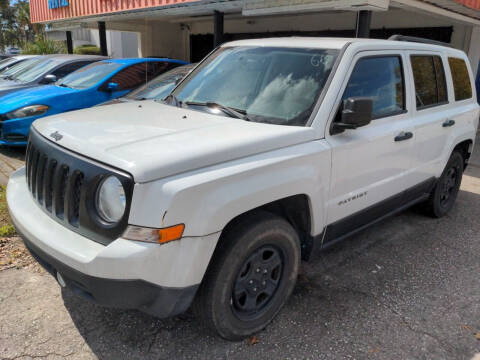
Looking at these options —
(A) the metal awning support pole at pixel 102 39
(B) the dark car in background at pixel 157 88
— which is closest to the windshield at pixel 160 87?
(B) the dark car in background at pixel 157 88

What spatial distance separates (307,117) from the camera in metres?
2.83

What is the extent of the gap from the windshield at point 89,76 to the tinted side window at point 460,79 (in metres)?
5.46

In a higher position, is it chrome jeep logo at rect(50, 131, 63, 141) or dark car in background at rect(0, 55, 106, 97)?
chrome jeep logo at rect(50, 131, 63, 141)

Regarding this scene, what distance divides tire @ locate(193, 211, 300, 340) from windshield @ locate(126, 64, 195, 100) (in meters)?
4.09

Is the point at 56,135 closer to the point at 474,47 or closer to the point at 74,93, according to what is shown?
the point at 74,93

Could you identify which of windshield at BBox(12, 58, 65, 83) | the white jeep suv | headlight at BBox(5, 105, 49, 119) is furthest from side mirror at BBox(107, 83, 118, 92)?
the white jeep suv

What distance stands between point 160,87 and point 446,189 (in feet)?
14.1

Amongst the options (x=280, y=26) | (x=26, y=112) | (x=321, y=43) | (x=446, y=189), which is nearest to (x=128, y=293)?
(x=321, y=43)

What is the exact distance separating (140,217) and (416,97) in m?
2.86

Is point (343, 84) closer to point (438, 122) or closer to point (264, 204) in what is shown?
point (264, 204)

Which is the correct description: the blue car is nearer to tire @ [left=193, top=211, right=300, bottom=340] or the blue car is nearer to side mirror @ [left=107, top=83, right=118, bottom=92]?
side mirror @ [left=107, top=83, right=118, bottom=92]

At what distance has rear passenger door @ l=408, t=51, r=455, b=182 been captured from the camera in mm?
3789

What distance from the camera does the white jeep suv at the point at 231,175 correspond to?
83.3 inches

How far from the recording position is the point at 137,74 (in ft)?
24.8
